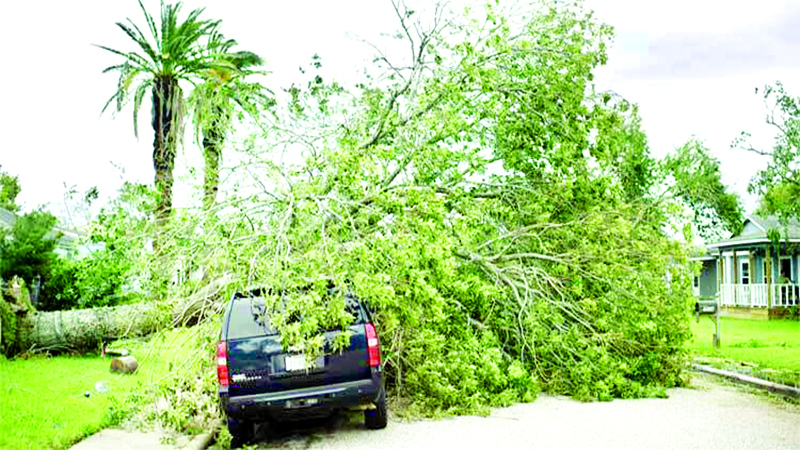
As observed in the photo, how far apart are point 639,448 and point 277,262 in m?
4.51

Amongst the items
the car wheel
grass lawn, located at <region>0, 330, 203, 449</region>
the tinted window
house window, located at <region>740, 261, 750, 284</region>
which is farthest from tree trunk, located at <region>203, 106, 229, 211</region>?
house window, located at <region>740, 261, 750, 284</region>

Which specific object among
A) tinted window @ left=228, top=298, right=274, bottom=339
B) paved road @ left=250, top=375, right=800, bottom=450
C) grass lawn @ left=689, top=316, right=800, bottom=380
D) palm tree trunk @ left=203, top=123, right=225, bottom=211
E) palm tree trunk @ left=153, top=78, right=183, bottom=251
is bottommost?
grass lawn @ left=689, top=316, right=800, bottom=380

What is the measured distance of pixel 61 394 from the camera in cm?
1250

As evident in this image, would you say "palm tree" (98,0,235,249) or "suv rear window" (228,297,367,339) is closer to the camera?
"suv rear window" (228,297,367,339)

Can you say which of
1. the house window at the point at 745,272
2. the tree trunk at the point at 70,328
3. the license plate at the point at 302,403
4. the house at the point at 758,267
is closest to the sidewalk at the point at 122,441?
the license plate at the point at 302,403

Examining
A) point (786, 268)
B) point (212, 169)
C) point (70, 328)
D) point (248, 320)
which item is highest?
point (212, 169)

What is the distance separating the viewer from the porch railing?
35.2m

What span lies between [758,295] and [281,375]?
31278 mm

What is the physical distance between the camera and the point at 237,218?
12219 mm

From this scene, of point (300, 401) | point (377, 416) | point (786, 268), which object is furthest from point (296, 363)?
point (786, 268)

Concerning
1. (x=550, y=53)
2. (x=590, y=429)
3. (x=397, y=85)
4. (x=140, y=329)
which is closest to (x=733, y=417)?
(x=590, y=429)

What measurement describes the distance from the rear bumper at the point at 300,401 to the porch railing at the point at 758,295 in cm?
2946

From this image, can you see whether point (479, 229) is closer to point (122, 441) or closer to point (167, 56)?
point (122, 441)

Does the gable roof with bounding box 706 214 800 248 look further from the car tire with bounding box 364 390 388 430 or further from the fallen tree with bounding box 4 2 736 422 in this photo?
the car tire with bounding box 364 390 388 430
